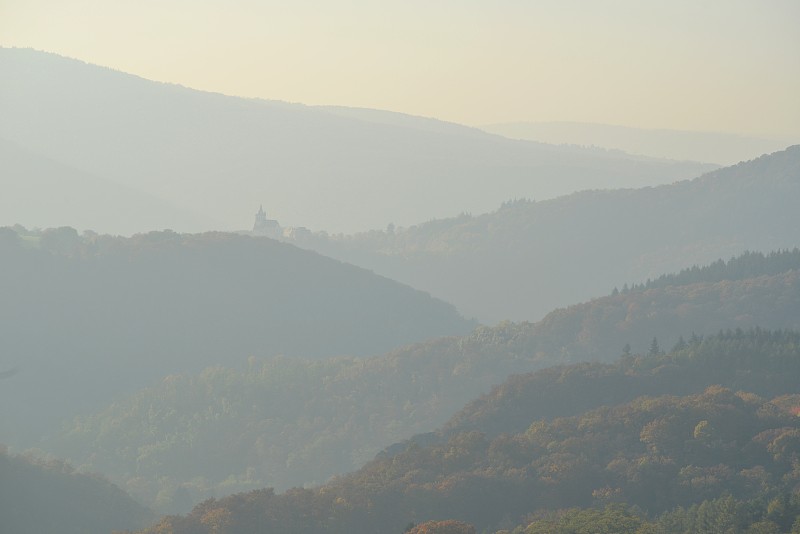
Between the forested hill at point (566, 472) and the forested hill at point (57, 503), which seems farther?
the forested hill at point (57, 503)

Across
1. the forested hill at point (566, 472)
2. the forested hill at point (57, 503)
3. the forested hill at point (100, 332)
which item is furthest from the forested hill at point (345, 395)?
the forested hill at point (566, 472)

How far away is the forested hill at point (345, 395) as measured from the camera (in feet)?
485

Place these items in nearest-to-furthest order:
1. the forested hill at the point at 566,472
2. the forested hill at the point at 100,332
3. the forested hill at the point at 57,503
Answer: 1. the forested hill at the point at 566,472
2. the forested hill at the point at 57,503
3. the forested hill at the point at 100,332

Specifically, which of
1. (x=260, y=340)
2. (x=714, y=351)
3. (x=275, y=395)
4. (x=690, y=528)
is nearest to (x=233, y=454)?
(x=275, y=395)

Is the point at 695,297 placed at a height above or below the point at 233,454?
above

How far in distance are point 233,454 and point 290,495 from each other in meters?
66.1

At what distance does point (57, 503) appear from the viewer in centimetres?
10250

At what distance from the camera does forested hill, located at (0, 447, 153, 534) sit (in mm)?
98750

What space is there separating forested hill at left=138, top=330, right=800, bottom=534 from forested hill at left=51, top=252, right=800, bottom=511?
47677 mm

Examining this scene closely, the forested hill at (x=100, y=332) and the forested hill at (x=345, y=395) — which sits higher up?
the forested hill at (x=100, y=332)

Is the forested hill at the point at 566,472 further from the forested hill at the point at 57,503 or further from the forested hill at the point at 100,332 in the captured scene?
the forested hill at the point at 100,332

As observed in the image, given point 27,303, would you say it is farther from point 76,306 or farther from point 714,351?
point 714,351

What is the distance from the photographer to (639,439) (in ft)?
305

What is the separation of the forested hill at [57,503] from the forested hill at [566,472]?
1975 cm
